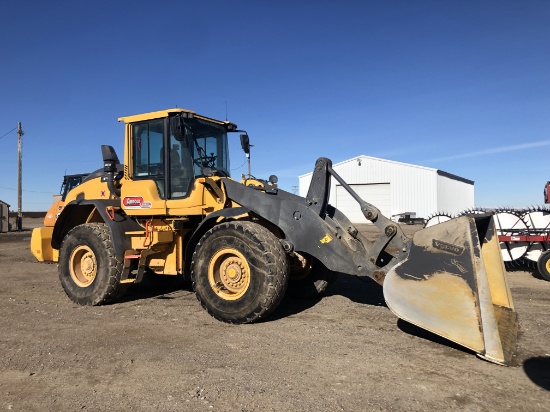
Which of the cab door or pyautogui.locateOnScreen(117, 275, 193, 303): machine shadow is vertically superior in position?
the cab door

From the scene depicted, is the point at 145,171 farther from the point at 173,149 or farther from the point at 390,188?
the point at 390,188

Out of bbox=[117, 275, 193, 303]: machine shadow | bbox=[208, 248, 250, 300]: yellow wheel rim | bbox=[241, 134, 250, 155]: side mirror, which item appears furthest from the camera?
bbox=[117, 275, 193, 303]: machine shadow

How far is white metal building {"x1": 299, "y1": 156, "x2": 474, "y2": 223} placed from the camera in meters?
33.4

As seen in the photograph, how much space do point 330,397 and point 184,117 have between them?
4607 mm

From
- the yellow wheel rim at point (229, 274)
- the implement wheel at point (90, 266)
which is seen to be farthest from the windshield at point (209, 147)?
the implement wheel at point (90, 266)

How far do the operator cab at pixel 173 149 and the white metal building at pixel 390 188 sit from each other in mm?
25894

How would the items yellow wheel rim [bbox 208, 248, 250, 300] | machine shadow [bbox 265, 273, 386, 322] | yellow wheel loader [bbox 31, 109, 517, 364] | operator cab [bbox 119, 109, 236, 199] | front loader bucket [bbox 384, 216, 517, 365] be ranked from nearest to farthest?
front loader bucket [bbox 384, 216, 517, 365], yellow wheel loader [bbox 31, 109, 517, 364], yellow wheel rim [bbox 208, 248, 250, 300], machine shadow [bbox 265, 273, 386, 322], operator cab [bbox 119, 109, 236, 199]

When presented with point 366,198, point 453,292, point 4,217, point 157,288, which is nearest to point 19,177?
point 4,217

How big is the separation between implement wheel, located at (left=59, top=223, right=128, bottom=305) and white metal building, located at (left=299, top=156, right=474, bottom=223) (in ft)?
86.3

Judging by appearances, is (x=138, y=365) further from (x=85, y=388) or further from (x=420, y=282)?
(x=420, y=282)

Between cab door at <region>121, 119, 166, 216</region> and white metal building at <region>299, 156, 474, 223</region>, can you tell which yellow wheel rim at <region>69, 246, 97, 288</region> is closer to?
cab door at <region>121, 119, 166, 216</region>

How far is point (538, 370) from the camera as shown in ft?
13.8

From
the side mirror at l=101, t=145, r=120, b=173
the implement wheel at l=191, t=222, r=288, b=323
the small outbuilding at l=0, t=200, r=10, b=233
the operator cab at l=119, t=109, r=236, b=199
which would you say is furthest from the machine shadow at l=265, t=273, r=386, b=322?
the small outbuilding at l=0, t=200, r=10, b=233

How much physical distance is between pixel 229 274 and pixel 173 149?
230cm
